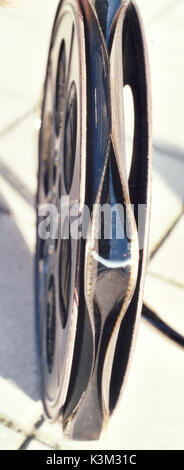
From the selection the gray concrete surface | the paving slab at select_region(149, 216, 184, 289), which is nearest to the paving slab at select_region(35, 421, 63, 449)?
the gray concrete surface

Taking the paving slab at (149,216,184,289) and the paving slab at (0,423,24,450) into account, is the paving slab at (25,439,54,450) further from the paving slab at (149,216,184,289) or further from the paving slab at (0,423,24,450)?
the paving slab at (149,216,184,289)

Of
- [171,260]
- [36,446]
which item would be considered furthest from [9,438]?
[171,260]

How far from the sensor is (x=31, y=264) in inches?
88.8

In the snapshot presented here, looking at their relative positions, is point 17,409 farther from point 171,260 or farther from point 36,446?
point 171,260

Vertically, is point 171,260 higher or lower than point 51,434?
higher

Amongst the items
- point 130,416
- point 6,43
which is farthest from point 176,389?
point 6,43

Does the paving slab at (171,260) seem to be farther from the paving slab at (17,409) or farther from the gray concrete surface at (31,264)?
the paving slab at (17,409)

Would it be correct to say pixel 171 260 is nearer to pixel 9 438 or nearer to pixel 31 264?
pixel 31 264

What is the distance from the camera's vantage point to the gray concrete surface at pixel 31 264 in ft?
5.65

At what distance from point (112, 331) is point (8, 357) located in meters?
0.66

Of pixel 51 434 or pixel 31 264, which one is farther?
pixel 31 264

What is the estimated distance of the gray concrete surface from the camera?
5.65 ft

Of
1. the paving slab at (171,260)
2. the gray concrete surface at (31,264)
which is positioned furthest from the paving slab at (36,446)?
the paving slab at (171,260)

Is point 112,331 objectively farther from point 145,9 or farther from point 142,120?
point 145,9
